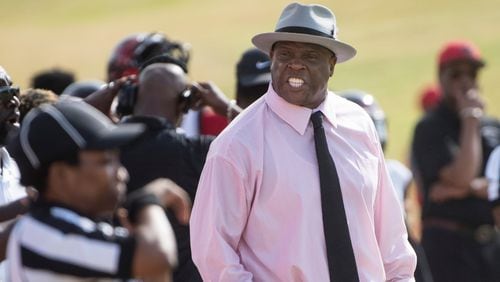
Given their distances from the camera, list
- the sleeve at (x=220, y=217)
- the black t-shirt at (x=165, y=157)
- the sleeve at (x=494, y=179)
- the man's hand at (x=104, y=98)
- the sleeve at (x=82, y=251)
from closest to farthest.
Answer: the sleeve at (x=82, y=251) < the sleeve at (x=220, y=217) < the black t-shirt at (x=165, y=157) < the man's hand at (x=104, y=98) < the sleeve at (x=494, y=179)

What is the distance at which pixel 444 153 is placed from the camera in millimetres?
11773

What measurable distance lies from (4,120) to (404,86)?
74.1 feet

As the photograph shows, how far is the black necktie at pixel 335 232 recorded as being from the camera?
756 cm

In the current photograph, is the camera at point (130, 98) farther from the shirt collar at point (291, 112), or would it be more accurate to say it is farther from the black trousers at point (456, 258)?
the black trousers at point (456, 258)

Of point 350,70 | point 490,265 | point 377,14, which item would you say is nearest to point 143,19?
point 377,14

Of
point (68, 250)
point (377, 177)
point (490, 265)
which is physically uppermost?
point (68, 250)

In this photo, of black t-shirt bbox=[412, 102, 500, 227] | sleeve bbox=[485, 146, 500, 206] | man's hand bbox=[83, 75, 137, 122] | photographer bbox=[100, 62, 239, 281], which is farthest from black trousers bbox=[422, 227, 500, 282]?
man's hand bbox=[83, 75, 137, 122]

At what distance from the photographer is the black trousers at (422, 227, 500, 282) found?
11.5 m

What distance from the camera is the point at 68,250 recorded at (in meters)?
5.54

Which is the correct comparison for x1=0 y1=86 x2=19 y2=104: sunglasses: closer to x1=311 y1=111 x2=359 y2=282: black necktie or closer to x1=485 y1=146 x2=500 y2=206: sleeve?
x1=311 y1=111 x2=359 y2=282: black necktie

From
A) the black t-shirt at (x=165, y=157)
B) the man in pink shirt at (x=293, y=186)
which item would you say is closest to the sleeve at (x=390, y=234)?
the man in pink shirt at (x=293, y=186)

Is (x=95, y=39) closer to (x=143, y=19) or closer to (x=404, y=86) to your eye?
(x=143, y=19)

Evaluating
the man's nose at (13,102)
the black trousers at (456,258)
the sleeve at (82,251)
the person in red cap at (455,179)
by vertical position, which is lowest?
the black trousers at (456,258)

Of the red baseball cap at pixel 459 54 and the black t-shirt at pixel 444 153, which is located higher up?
the red baseball cap at pixel 459 54
